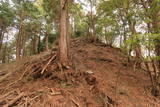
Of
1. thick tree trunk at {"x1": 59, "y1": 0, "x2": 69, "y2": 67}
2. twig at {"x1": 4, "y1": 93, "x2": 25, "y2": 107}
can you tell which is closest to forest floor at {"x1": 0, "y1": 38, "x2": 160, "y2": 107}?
twig at {"x1": 4, "y1": 93, "x2": 25, "y2": 107}

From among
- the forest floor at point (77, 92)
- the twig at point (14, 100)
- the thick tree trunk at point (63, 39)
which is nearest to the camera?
the twig at point (14, 100)

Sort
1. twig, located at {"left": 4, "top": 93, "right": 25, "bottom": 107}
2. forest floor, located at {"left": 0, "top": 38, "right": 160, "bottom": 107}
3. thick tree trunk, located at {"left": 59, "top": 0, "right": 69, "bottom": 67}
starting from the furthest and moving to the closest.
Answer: thick tree trunk, located at {"left": 59, "top": 0, "right": 69, "bottom": 67}
forest floor, located at {"left": 0, "top": 38, "right": 160, "bottom": 107}
twig, located at {"left": 4, "top": 93, "right": 25, "bottom": 107}

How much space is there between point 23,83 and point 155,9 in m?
6.12

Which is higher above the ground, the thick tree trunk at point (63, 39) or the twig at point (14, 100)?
the thick tree trunk at point (63, 39)

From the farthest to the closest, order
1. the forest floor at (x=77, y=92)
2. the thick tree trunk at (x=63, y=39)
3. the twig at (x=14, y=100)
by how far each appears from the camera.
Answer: the thick tree trunk at (x=63, y=39) < the forest floor at (x=77, y=92) < the twig at (x=14, y=100)

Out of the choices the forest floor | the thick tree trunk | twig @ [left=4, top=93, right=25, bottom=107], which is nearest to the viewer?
twig @ [left=4, top=93, right=25, bottom=107]

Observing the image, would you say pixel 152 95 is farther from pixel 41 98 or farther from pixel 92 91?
pixel 41 98

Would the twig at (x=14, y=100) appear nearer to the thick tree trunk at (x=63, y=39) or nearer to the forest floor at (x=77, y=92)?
the forest floor at (x=77, y=92)

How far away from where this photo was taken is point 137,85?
6.70m

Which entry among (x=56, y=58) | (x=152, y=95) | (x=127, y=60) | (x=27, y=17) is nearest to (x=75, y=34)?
(x=27, y=17)

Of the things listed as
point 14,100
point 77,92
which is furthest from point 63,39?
point 14,100

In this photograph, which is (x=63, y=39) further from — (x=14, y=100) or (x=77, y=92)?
(x=14, y=100)

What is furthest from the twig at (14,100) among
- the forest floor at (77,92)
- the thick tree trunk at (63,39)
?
the thick tree trunk at (63,39)

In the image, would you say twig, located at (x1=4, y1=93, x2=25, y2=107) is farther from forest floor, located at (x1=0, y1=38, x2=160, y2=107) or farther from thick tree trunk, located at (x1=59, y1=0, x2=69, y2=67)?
thick tree trunk, located at (x1=59, y1=0, x2=69, y2=67)
